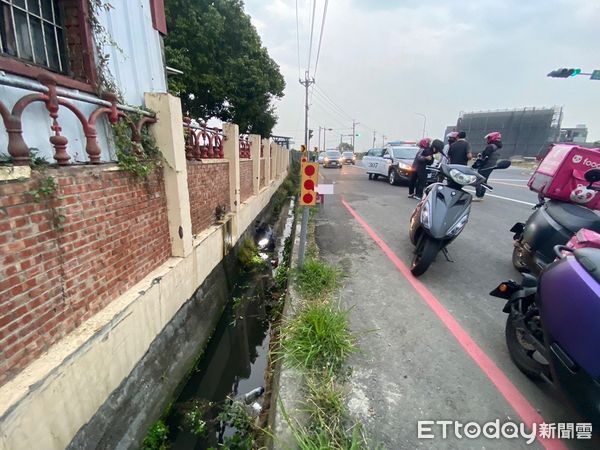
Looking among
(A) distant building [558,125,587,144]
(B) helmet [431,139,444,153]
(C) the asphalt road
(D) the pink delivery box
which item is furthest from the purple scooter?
(A) distant building [558,125,587,144]

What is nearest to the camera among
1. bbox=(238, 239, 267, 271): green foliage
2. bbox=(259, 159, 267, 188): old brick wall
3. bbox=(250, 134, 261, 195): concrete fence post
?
bbox=(238, 239, 267, 271): green foliage

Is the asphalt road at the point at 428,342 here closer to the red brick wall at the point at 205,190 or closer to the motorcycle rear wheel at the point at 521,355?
the motorcycle rear wheel at the point at 521,355

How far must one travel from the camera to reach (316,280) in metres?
3.61

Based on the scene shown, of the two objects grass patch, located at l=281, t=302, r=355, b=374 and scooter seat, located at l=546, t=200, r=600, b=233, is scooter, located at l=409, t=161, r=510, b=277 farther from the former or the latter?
grass patch, located at l=281, t=302, r=355, b=374

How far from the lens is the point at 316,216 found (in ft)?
23.3

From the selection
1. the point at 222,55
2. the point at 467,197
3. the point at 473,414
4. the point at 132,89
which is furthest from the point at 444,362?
the point at 222,55

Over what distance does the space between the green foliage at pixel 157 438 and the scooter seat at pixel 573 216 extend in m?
4.34

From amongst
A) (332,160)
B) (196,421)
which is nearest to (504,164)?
(196,421)

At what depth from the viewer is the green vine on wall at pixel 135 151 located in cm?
255

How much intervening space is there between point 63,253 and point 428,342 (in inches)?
116

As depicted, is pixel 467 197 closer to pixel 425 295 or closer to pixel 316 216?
pixel 425 295

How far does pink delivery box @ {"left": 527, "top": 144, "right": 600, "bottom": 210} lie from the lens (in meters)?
3.25

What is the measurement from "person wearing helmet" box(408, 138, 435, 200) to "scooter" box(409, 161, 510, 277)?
3.93 m

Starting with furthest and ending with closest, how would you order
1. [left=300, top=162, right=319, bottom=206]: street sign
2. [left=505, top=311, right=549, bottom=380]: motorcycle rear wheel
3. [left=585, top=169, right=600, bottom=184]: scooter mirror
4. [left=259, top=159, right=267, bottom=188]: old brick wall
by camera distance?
[left=259, top=159, right=267, bottom=188]: old brick wall
[left=300, top=162, right=319, bottom=206]: street sign
[left=585, top=169, right=600, bottom=184]: scooter mirror
[left=505, top=311, right=549, bottom=380]: motorcycle rear wheel
